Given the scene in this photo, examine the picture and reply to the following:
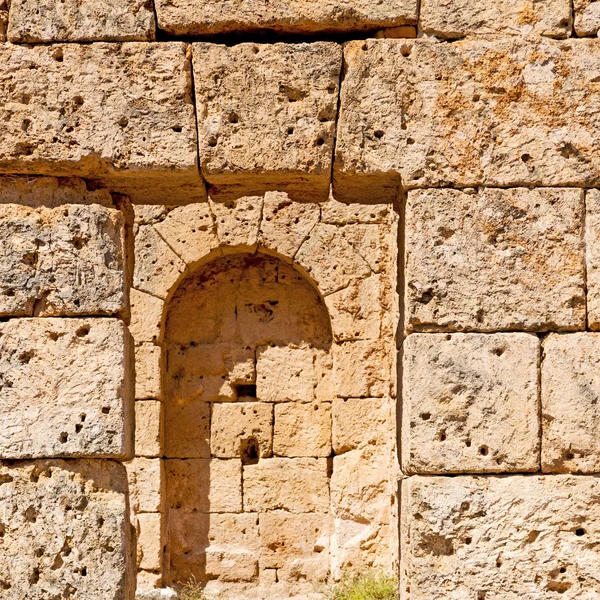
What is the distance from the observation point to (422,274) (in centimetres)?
→ 532

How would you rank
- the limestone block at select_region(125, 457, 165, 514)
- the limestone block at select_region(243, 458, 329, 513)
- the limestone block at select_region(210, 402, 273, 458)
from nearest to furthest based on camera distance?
the limestone block at select_region(125, 457, 165, 514) < the limestone block at select_region(243, 458, 329, 513) < the limestone block at select_region(210, 402, 273, 458)

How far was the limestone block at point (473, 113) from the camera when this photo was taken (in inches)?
211

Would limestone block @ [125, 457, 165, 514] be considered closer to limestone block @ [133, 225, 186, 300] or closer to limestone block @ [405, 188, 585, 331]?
limestone block @ [133, 225, 186, 300]

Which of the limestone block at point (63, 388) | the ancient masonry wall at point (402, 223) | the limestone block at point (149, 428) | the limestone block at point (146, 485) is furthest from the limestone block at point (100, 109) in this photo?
the limestone block at point (146, 485)

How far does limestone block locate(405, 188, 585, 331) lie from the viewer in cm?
530

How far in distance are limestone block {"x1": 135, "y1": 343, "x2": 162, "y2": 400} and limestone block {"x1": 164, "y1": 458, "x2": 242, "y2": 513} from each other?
2.94ft

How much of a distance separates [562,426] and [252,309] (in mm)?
6359

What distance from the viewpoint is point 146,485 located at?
1063 centimetres

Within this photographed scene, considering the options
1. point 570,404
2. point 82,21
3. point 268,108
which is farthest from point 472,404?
point 82,21

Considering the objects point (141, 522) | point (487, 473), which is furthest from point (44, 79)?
point (141, 522)

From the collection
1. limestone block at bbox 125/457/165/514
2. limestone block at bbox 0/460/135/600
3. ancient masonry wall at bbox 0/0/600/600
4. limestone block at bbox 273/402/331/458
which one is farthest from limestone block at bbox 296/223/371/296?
limestone block at bbox 0/460/135/600

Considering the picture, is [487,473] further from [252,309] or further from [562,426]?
[252,309]

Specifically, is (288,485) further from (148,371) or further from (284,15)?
(284,15)

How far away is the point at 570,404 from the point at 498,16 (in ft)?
6.75
